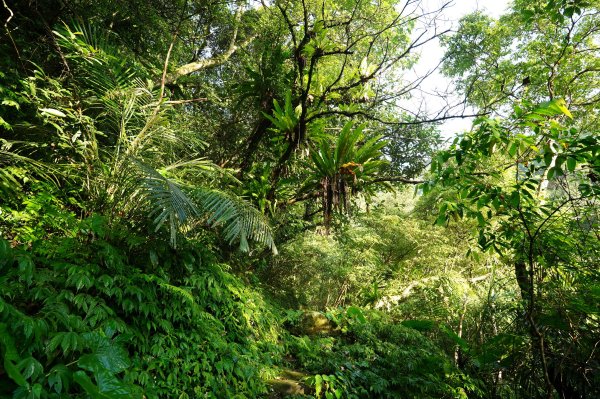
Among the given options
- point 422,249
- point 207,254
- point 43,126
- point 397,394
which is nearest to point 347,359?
point 397,394

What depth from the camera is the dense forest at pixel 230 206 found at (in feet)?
7.07

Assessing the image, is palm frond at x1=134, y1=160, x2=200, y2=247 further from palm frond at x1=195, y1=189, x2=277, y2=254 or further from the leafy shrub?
the leafy shrub

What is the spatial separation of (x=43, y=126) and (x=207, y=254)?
202cm

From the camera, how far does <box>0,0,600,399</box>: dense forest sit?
7.07 feet

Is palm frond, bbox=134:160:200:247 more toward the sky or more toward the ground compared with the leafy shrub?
more toward the sky

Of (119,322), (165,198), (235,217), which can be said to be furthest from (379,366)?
(165,198)

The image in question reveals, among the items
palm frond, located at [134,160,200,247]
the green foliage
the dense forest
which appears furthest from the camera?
the green foliage

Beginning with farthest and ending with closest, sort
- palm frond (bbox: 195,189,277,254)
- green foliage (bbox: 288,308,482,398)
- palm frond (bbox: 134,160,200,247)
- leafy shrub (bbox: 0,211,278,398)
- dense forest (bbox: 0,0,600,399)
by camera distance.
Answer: green foliage (bbox: 288,308,482,398), palm frond (bbox: 195,189,277,254), palm frond (bbox: 134,160,200,247), dense forest (bbox: 0,0,600,399), leafy shrub (bbox: 0,211,278,398)

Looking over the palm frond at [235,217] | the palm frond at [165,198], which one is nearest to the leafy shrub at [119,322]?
the palm frond at [165,198]

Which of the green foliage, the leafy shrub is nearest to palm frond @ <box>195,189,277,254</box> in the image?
the leafy shrub

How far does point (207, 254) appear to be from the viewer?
359 cm

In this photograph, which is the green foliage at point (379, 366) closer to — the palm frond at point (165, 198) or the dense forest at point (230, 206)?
the dense forest at point (230, 206)

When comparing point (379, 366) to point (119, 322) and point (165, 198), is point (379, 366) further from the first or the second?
point (165, 198)

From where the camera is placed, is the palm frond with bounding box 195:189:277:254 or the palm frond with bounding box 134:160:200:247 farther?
the palm frond with bounding box 195:189:277:254
